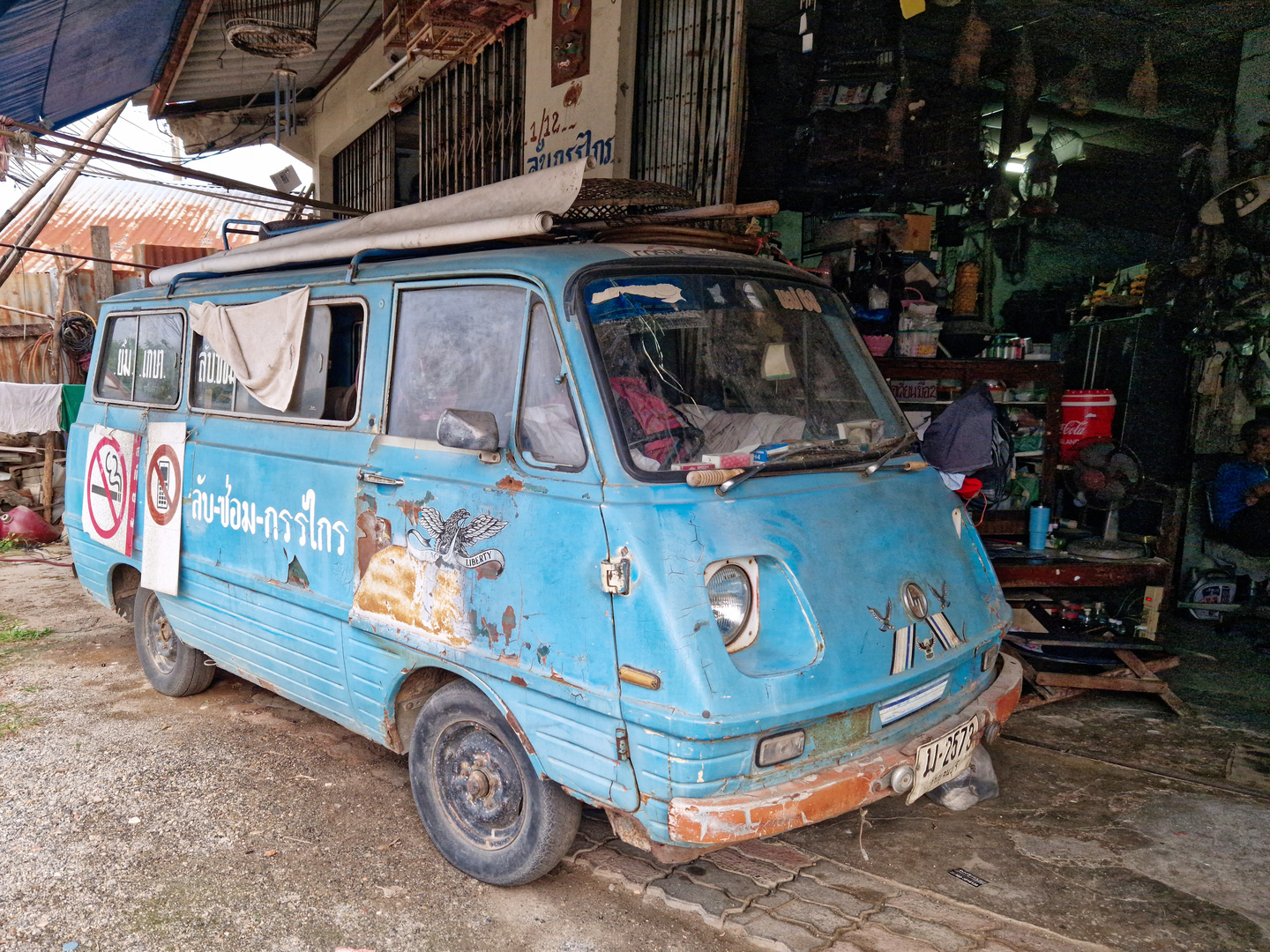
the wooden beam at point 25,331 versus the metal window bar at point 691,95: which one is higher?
the metal window bar at point 691,95

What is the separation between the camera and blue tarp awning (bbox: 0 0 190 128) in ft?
19.5

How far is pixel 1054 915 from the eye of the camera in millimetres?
2945

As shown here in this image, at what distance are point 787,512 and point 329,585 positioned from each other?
1.85m

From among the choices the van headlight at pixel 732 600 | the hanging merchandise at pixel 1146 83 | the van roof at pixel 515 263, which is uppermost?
the hanging merchandise at pixel 1146 83

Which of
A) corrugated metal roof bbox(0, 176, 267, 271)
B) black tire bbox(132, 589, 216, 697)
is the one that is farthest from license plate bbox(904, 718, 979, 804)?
corrugated metal roof bbox(0, 176, 267, 271)

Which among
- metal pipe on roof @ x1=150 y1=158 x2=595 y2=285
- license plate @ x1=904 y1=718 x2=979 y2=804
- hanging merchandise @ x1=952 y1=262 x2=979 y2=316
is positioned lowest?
license plate @ x1=904 y1=718 x2=979 y2=804

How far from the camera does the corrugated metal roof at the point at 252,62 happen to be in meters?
9.01

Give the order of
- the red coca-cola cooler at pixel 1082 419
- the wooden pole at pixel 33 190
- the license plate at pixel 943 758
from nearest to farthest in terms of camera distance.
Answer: the license plate at pixel 943 758 → the red coca-cola cooler at pixel 1082 419 → the wooden pole at pixel 33 190

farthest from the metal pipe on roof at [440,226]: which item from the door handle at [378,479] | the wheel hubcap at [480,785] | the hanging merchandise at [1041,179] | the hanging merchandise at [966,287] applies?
the hanging merchandise at [966,287]

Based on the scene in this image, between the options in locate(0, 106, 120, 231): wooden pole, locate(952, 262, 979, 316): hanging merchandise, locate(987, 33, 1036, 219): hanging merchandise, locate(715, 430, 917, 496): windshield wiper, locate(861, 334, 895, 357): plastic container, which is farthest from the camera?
locate(0, 106, 120, 231): wooden pole

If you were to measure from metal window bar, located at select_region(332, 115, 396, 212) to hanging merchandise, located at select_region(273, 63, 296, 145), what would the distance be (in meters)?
0.78

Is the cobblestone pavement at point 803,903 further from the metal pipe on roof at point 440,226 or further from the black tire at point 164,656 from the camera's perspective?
the black tire at point 164,656

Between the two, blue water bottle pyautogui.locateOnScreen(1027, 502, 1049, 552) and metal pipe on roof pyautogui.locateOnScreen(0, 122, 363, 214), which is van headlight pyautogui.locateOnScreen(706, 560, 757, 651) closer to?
blue water bottle pyautogui.locateOnScreen(1027, 502, 1049, 552)

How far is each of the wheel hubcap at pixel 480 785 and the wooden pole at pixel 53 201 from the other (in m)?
8.49
